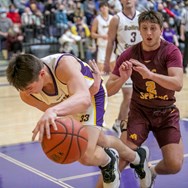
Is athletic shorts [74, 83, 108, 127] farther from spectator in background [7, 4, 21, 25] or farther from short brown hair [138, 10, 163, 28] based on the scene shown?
spectator in background [7, 4, 21, 25]

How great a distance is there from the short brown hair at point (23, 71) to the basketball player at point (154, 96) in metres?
1.05

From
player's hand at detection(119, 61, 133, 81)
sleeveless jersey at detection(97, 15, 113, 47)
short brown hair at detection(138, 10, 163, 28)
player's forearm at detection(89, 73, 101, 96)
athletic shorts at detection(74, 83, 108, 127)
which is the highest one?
short brown hair at detection(138, 10, 163, 28)

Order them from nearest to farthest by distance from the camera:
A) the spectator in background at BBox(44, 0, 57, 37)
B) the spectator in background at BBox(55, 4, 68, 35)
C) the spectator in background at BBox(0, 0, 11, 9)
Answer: the spectator in background at BBox(44, 0, 57, 37) → the spectator in background at BBox(55, 4, 68, 35) → the spectator in background at BBox(0, 0, 11, 9)

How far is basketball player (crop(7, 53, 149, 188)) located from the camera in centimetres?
313

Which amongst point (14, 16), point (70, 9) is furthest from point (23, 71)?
point (70, 9)

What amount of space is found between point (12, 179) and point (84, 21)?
11.6 meters

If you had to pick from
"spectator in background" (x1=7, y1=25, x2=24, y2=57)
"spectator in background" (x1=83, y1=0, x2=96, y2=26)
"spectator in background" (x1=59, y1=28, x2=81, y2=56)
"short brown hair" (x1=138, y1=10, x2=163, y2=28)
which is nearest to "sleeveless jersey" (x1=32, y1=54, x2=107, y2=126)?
"short brown hair" (x1=138, y1=10, x2=163, y2=28)

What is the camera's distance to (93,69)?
405 centimetres

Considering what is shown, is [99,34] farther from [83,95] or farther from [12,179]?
[83,95]

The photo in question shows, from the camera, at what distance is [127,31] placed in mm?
6980

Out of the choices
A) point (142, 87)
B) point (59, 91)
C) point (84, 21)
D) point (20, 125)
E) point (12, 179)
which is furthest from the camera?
point (84, 21)

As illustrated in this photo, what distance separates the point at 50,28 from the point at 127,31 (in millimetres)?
8444

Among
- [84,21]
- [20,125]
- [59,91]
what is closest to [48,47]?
[84,21]

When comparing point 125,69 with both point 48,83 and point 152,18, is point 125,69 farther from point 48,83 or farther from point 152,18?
point 48,83
